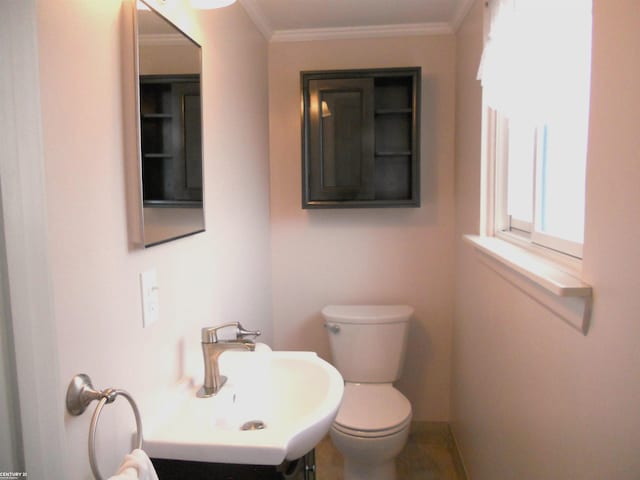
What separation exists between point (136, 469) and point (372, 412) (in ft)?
4.73

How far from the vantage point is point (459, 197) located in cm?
238

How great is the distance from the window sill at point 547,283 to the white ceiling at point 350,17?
1292 mm

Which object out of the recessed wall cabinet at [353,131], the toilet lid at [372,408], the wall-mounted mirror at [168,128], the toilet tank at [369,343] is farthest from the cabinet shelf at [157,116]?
the toilet tank at [369,343]

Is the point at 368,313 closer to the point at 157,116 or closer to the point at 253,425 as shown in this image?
the point at 253,425

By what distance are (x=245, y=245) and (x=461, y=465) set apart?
1530 millimetres

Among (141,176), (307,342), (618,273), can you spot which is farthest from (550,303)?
(307,342)

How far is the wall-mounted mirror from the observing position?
1.05 m

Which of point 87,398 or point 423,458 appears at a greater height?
point 87,398

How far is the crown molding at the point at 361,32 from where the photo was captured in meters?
2.41

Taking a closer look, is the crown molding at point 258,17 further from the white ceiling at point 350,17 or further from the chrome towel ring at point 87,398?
the chrome towel ring at point 87,398

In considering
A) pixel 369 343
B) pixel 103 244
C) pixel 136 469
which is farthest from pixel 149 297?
pixel 369 343

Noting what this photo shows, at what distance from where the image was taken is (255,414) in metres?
1.44

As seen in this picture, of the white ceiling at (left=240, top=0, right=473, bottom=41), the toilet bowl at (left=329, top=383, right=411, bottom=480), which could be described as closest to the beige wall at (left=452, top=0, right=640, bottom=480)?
the toilet bowl at (left=329, top=383, right=411, bottom=480)

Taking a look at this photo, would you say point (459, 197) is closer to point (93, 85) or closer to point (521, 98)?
point (521, 98)
